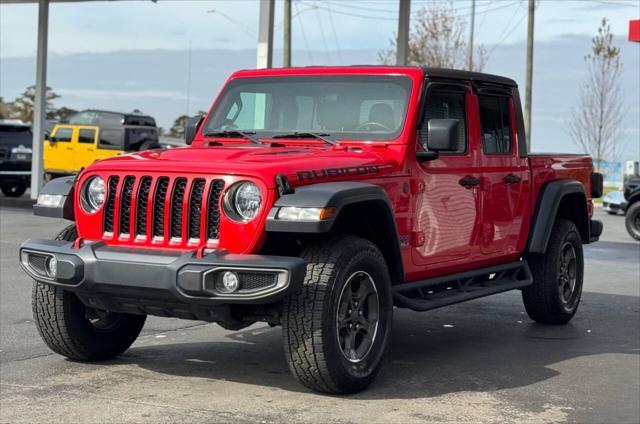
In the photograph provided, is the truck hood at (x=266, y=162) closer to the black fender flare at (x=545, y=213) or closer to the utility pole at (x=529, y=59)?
the black fender flare at (x=545, y=213)

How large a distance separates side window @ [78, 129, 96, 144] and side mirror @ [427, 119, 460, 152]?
3063 cm

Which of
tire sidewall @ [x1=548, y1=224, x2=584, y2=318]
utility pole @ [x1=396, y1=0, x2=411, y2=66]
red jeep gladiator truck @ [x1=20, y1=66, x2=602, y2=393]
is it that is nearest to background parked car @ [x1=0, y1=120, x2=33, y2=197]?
utility pole @ [x1=396, y1=0, x2=411, y2=66]

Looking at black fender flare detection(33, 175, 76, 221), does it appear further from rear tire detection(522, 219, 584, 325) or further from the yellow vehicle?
the yellow vehicle

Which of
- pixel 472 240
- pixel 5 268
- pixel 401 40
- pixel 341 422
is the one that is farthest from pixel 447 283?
pixel 401 40

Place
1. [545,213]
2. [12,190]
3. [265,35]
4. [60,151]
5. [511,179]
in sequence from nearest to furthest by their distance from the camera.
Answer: [511,179] → [545,213] → [265,35] → [12,190] → [60,151]

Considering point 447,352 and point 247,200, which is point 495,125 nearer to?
point 447,352

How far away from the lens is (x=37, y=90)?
2692 centimetres

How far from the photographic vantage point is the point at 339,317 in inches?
265

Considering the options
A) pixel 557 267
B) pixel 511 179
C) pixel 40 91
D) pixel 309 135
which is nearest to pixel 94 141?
pixel 40 91

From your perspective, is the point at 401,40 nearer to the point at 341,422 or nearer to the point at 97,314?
the point at 97,314

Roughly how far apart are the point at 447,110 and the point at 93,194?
2.76 metres

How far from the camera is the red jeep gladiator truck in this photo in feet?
21.2

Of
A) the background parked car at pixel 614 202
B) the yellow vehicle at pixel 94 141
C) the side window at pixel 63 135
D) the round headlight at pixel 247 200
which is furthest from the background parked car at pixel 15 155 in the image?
the round headlight at pixel 247 200

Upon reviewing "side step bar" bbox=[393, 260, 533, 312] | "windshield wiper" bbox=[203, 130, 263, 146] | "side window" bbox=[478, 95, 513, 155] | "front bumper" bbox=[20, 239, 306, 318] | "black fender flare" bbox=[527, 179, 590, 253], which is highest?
"side window" bbox=[478, 95, 513, 155]
